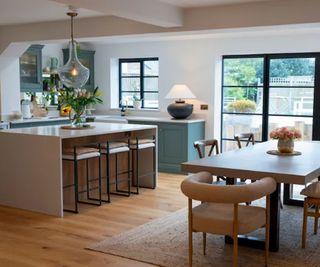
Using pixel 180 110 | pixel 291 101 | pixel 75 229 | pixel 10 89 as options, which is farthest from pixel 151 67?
pixel 75 229

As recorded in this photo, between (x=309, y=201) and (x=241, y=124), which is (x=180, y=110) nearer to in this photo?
(x=241, y=124)

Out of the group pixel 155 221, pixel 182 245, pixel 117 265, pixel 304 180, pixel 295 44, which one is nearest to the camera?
pixel 304 180

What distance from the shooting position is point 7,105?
736 cm

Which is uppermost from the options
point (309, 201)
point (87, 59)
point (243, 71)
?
point (87, 59)

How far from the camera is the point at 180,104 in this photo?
7.59 m

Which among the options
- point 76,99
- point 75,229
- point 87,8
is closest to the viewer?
point 87,8

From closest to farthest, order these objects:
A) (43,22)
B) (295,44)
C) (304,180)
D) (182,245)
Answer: (304,180) < (182,245) < (43,22) < (295,44)

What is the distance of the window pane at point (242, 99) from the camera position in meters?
7.54

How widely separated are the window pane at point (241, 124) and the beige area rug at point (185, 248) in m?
3.00

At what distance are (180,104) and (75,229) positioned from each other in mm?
3548

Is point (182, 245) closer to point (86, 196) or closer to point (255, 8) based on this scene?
point (86, 196)

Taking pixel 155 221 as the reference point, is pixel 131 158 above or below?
above

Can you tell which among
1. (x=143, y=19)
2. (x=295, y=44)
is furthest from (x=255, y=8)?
(x=295, y=44)

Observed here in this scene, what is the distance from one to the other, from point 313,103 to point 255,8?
2590 millimetres
